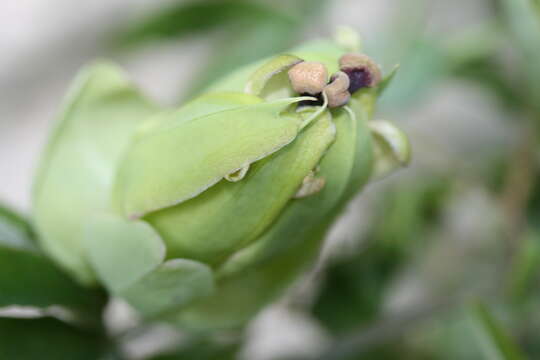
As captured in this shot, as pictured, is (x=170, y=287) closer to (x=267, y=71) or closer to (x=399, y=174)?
(x=267, y=71)

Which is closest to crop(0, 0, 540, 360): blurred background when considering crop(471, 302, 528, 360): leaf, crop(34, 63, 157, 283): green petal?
crop(471, 302, 528, 360): leaf

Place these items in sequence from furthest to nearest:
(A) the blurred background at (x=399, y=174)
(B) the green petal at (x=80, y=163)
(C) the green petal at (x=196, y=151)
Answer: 1. (A) the blurred background at (x=399, y=174)
2. (B) the green petal at (x=80, y=163)
3. (C) the green petal at (x=196, y=151)

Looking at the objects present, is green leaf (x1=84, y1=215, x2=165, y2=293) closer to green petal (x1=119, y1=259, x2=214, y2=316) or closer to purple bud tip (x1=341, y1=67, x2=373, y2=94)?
green petal (x1=119, y1=259, x2=214, y2=316)

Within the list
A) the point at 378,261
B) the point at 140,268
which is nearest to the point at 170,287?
the point at 140,268

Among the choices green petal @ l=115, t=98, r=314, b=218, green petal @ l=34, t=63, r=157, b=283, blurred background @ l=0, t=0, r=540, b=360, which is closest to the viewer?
green petal @ l=115, t=98, r=314, b=218

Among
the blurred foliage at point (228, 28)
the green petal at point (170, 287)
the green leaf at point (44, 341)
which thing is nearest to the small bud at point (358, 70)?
the green petal at point (170, 287)

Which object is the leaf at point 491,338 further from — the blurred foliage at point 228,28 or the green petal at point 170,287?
the blurred foliage at point 228,28

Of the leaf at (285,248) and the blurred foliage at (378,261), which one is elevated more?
the blurred foliage at (378,261)
